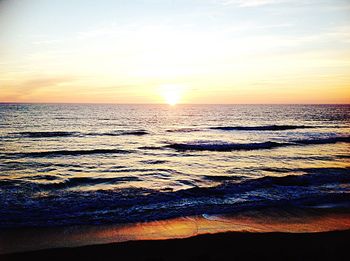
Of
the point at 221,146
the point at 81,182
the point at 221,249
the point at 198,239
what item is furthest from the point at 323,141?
the point at 221,249

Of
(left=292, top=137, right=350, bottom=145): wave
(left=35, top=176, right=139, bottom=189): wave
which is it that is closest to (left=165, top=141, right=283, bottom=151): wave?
(left=292, top=137, right=350, bottom=145): wave

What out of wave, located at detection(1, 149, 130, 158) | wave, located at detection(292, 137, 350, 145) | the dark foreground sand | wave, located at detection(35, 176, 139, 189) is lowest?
wave, located at detection(35, 176, 139, 189)

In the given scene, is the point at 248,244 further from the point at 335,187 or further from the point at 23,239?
the point at 335,187

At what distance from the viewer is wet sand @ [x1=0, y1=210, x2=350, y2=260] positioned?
516 cm

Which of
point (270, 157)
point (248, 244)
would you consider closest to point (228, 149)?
point (270, 157)

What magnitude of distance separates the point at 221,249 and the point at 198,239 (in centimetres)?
66

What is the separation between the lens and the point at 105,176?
12.4 metres

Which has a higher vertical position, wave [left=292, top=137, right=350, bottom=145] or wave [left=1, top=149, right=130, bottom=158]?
wave [left=292, top=137, right=350, bottom=145]

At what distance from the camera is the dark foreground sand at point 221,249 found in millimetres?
5039

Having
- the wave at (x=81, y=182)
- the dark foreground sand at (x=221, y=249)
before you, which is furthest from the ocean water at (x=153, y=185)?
the dark foreground sand at (x=221, y=249)

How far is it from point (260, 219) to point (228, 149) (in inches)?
572

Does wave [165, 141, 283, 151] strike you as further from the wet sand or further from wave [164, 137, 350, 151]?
the wet sand

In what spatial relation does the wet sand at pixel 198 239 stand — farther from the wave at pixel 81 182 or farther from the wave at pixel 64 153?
the wave at pixel 64 153

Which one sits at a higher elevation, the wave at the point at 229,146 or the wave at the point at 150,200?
the wave at the point at 229,146
